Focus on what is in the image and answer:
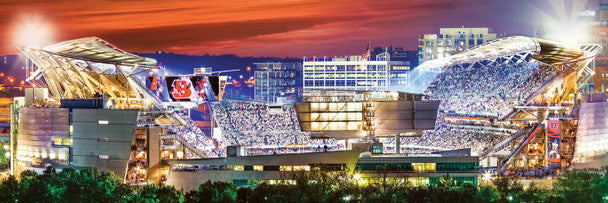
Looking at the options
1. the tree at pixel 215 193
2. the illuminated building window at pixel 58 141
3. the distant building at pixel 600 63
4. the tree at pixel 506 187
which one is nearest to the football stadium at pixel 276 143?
the illuminated building window at pixel 58 141

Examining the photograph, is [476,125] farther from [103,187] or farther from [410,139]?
[103,187]

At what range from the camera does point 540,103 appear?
95062 mm

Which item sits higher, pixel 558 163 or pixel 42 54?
pixel 42 54

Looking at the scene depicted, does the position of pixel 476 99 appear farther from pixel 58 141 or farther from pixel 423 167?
pixel 58 141

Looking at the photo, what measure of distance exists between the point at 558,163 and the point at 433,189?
26749 mm

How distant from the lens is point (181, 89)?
91.3 meters

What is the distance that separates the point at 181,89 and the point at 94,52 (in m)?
9.70

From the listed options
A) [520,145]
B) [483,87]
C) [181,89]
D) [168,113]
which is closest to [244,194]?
[181,89]

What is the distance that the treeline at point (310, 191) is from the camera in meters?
66.4

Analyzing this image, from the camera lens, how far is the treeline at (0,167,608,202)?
6644 cm

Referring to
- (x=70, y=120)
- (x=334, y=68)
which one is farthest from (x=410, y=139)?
(x=334, y=68)

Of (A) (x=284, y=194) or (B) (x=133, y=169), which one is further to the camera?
(B) (x=133, y=169)

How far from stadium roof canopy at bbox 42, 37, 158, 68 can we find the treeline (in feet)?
49.9

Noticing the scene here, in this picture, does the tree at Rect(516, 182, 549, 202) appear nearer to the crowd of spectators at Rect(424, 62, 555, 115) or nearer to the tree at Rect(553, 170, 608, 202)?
the tree at Rect(553, 170, 608, 202)
